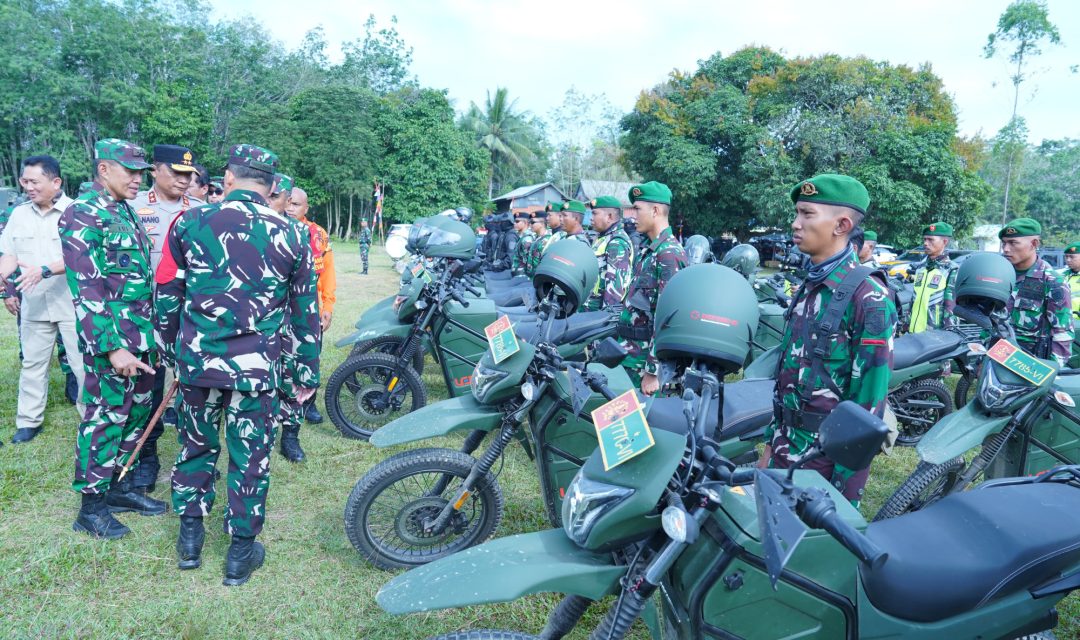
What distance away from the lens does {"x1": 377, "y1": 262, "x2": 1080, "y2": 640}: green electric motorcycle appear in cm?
152

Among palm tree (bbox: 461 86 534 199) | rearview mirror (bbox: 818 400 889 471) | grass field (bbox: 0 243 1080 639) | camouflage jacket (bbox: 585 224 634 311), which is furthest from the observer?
palm tree (bbox: 461 86 534 199)

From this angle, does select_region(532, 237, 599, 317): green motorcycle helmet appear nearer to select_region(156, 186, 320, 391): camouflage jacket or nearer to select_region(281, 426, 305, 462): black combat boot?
select_region(156, 186, 320, 391): camouflage jacket

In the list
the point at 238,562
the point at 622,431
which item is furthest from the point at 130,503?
the point at 622,431

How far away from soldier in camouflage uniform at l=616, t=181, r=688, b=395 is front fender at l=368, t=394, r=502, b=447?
1286 mm

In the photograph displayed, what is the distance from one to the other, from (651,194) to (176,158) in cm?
287

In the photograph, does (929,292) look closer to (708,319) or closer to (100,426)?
(708,319)

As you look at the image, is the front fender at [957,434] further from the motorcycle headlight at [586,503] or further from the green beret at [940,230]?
the green beret at [940,230]

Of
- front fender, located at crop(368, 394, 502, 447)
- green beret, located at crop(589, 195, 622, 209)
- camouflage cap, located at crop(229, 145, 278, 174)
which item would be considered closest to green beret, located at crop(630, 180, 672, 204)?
green beret, located at crop(589, 195, 622, 209)

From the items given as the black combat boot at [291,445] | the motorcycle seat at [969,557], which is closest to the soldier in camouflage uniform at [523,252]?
the black combat boot at [291,445]

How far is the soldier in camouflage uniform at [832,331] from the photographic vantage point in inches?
83.4

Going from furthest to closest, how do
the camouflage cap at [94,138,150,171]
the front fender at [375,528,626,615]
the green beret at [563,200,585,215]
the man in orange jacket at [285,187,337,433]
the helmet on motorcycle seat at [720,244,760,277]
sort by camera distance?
the green beret at [563,200,585,215], the helmet on motorcycle seat at [720,244,760,277], the man in orange jacket at [285,187,337,433], the camouflage cap at [94,138,150,171], the front fender at [375,528,626,615]

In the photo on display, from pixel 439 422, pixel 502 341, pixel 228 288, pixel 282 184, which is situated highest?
pixel 282 184

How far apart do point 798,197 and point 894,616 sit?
1.44 meters

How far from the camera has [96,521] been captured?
120 inches
